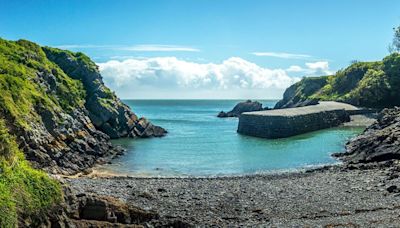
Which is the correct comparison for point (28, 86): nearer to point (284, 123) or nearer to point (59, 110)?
point (59, 110)

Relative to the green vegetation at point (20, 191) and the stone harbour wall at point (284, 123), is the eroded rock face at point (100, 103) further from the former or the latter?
the green vegetation at point (20, 191)

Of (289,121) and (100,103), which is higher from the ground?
(100,103)

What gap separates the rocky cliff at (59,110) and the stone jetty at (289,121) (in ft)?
51.3

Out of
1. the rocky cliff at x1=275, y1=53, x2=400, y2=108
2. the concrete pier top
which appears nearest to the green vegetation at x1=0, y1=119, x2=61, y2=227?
the concrete pier top

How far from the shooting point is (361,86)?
10325 centimetres

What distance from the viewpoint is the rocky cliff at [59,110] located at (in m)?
40.6

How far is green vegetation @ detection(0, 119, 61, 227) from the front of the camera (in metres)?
15.0

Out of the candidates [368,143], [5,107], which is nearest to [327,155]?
[368,143]

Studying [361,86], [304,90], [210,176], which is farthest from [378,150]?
[304,90]

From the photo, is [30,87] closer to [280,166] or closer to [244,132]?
[280,166]

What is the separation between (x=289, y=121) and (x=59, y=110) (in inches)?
1446

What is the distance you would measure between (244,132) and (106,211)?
59.6 m

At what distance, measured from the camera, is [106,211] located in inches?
746

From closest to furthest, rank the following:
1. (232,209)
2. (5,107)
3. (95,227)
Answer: (95,227)
(232,209)
(5,107)
